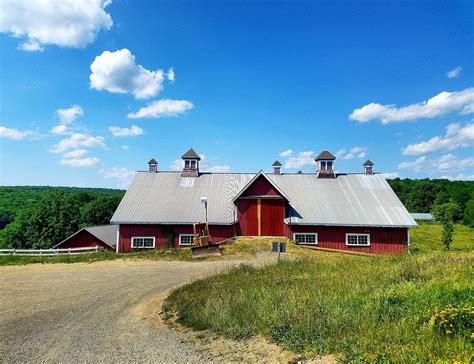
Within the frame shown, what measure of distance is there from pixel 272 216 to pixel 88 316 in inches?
748

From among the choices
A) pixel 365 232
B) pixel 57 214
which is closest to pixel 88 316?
pixel 365 232

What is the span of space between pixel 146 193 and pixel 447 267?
24.1m

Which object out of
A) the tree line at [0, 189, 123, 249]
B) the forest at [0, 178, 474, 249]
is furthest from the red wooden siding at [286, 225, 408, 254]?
the forest at [0, 178, 474, 249]

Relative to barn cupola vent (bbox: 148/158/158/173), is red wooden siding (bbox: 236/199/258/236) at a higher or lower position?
lower

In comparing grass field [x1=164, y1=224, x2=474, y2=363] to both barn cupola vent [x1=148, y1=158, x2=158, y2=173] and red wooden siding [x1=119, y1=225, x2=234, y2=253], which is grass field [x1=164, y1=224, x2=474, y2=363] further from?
barn cupola vent [x1=148, y1=158, x2=158, y2=173]

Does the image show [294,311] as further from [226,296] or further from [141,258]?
[141,258]

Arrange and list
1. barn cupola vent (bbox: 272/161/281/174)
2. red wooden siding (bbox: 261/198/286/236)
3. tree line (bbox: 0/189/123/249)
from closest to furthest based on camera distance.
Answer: red wooden siding (bbox: 261/198/286/236), barn cupola vent (bbox: 272/161/281/174), tree line (bbox: 0/189/123/249)

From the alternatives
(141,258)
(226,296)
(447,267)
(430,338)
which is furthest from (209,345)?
(141,258)

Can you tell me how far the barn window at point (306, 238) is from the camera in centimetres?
2589

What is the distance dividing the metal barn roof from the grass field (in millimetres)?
15210

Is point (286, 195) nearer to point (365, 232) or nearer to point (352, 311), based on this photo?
point (365, 232)

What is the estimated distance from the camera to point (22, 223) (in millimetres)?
43156

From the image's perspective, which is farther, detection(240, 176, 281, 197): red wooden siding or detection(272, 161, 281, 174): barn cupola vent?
detection(272, 161, 281, 174): barn cupola vent

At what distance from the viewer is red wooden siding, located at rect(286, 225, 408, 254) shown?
2533cm
